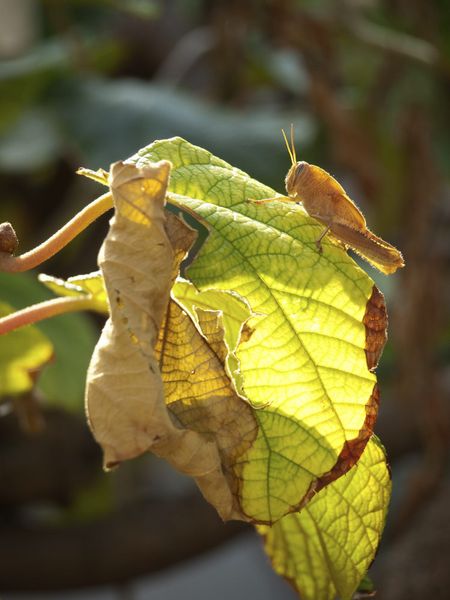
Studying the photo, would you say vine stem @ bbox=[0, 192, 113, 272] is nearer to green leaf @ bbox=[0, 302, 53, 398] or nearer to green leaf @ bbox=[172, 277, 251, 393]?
green leaf @ bbox=[172, 277, 251, 393]

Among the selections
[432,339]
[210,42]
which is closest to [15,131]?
[210,42]

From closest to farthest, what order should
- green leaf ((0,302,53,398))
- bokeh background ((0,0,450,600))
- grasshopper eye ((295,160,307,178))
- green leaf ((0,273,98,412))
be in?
grasshopper eye ((295,160,307,178)) → green leaf ((0,302,53,398)) → green leaf ((0,273,98,412)) → bokeh background ((0,0,450,600))

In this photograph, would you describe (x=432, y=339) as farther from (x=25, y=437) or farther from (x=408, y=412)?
(x=25, y=437)

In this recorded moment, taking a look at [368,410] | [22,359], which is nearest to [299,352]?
[368,410]

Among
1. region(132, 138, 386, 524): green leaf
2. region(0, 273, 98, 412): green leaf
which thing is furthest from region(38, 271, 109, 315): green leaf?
region(0, 273, 98, 412): green leaf

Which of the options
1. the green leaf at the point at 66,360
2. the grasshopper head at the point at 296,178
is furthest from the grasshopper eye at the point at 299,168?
the green leaf at the point at 66,360

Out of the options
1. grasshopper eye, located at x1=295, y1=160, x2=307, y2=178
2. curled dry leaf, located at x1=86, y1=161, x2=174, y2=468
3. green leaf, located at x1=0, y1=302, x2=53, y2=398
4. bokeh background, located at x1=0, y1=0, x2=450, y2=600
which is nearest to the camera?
curled dry leaf, located at x1=86, y1=161, x2=174, y2=468

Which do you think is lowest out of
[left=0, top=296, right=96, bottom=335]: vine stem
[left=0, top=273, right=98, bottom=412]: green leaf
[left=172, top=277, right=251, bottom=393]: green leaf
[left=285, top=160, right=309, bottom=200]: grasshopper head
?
[left=0, top=273, right=98, bottom=412]: green leaf
